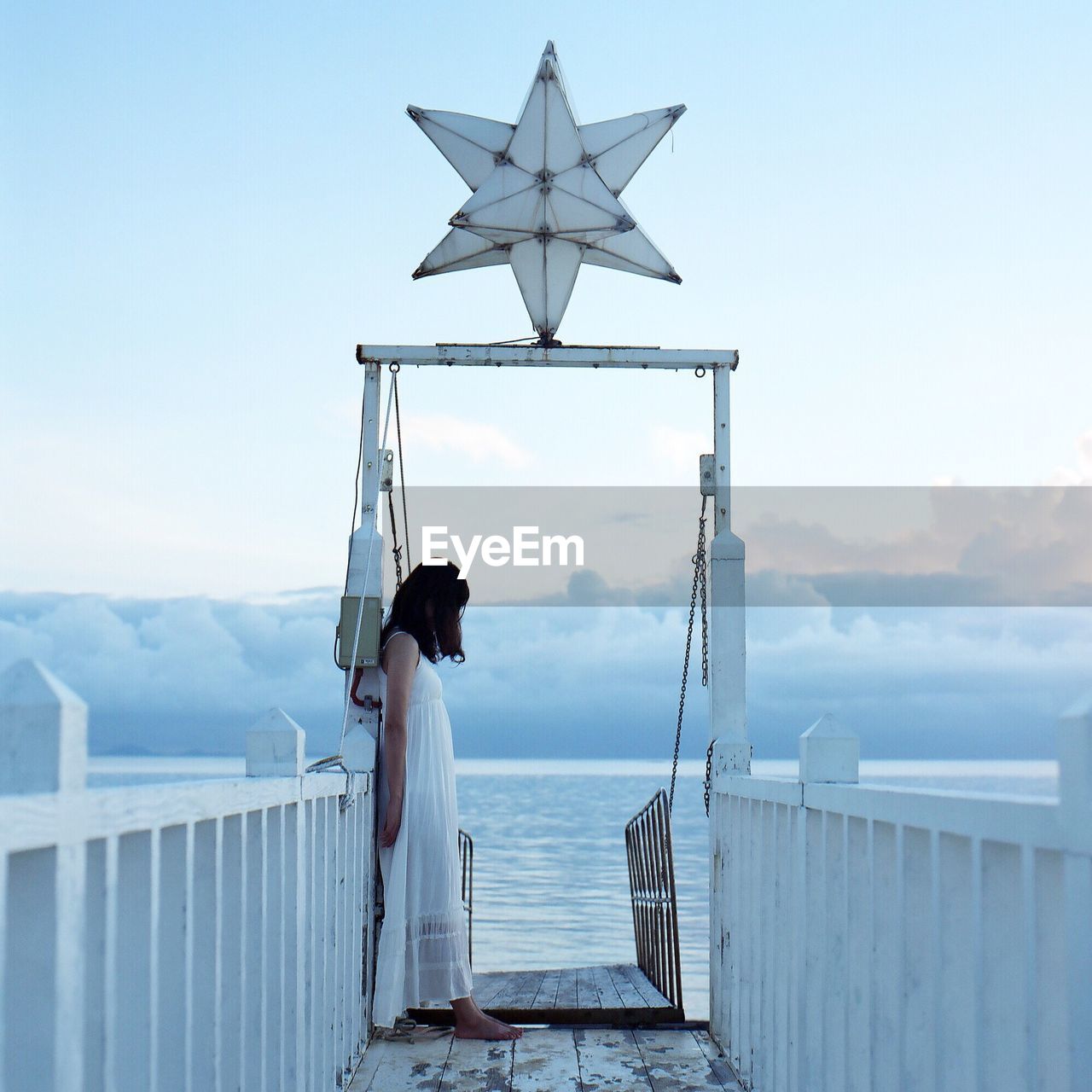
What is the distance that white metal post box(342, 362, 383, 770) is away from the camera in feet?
13.0

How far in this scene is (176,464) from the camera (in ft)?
42.7

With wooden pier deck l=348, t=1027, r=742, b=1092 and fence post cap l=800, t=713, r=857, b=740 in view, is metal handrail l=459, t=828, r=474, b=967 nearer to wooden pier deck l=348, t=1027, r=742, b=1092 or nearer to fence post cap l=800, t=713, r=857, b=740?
wooden pier deck l=348, t=1027, r=742, b=1092

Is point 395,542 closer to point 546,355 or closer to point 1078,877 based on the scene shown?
point 546,355

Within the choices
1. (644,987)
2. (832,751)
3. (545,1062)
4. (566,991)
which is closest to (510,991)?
(566,991)

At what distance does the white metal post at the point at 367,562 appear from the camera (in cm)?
396

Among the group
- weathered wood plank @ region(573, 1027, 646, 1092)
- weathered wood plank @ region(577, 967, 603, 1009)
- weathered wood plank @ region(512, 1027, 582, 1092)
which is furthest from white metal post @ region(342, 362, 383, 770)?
weathered wood plank @ region(577, 967, 603, 1009)

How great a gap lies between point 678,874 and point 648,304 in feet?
39.3

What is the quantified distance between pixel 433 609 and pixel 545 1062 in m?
1.54

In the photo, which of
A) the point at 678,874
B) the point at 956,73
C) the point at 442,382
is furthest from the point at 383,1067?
the point at 678,874

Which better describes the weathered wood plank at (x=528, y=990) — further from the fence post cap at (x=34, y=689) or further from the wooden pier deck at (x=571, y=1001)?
the fence post cap at (x=34, y=689)

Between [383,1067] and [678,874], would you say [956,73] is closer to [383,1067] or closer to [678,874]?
[383,1067]

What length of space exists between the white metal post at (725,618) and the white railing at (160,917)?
5.53 ft

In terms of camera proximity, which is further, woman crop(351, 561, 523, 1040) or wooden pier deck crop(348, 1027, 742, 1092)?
woman crop(351, 561, 523, 1040)

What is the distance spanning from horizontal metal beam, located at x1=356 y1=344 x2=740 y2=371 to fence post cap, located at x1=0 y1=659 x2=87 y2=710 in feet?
10.9
